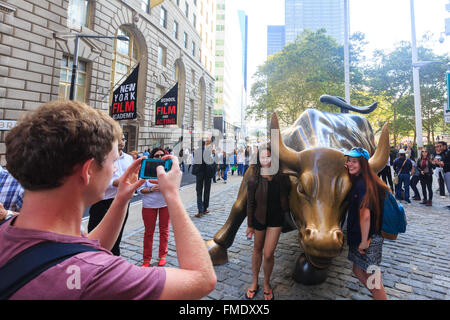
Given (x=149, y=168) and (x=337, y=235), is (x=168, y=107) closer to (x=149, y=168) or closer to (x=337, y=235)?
(x=337, y=235)

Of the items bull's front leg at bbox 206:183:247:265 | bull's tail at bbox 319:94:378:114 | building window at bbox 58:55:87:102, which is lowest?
bull's front leg at bbox 206:183:247:265

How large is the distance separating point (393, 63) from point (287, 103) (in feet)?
44.6

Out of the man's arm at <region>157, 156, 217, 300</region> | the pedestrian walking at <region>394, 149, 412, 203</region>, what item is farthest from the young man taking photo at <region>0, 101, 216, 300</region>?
the pedestrian walking at <region>394, 149, 412, 203</region>

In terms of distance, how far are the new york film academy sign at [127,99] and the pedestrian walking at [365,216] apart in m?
13.4

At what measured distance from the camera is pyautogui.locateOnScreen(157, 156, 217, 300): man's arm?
3.04 ft

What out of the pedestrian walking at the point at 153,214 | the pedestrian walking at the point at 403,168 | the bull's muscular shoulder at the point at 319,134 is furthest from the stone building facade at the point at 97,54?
the pedestrian walking at the point at 403,168

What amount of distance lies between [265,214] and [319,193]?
743mm

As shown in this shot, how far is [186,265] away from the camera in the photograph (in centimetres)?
100

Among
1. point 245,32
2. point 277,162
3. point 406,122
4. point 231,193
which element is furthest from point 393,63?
point 245,32

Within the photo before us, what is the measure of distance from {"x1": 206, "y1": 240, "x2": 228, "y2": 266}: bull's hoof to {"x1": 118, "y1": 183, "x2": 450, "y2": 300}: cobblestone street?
0.34ft

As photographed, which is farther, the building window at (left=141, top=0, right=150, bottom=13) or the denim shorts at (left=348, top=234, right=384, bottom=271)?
the building window at (left=141, top=0, right=150, bottom=13)

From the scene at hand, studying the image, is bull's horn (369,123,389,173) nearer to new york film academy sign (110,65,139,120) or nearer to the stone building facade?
the stone building facade

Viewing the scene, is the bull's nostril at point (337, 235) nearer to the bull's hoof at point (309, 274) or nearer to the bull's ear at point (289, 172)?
the bull's ear at point (289, 172)

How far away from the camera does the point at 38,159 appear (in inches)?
35.0
